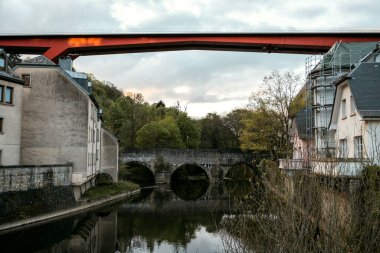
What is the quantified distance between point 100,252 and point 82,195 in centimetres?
988

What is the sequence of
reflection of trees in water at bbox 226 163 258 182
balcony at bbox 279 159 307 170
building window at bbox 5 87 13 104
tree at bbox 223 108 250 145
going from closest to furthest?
balcony at bbox 279 159 307 170, building window at bbox 5 87 13 104, reflection of trees in water at bbox 226 163 258 182, tree at bbox 223 108 250 145

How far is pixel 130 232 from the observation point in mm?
19234

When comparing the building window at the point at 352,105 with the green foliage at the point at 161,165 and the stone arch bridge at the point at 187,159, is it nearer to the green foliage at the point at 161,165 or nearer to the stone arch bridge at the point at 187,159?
the stone arch bridge at the point at 187,159

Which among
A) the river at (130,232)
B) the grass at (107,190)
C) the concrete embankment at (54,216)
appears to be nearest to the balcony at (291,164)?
the river at (130,232)

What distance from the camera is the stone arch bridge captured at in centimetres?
4406

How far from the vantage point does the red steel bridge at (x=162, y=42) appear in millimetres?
26375

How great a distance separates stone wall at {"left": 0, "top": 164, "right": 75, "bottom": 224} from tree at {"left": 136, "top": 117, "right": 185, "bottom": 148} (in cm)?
2636

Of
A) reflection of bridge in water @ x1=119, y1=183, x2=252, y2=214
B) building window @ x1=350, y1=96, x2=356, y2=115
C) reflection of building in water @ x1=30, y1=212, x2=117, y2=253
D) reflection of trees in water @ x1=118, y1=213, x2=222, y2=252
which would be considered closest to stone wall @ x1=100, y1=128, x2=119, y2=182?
reflection of bridge in water @ x1=119, y1=183, x2=252, y2=214

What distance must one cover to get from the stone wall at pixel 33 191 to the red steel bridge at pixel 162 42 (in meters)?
8.47

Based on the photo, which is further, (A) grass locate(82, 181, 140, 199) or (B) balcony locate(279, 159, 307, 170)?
(A) grass locate(82, 181, 140, 199)

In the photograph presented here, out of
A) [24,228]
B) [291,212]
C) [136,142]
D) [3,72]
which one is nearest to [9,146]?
[3,72]

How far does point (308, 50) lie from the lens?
90.3 feet

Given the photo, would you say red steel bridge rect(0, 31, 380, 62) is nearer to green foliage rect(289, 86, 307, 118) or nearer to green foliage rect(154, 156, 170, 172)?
green foliage rect(289, 86, 307, 118)

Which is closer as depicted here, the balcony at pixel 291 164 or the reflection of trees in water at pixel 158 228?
the balcony at pixel 291 164
